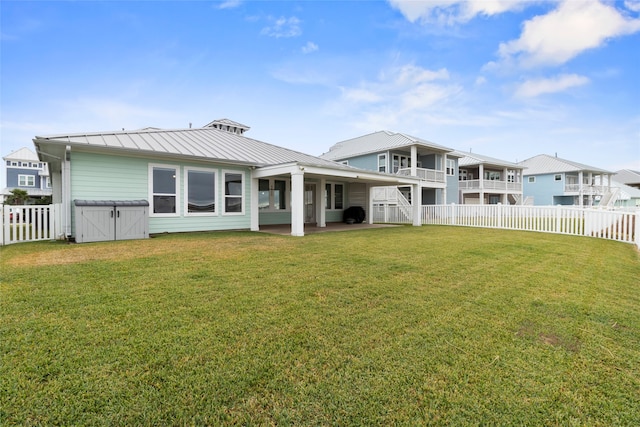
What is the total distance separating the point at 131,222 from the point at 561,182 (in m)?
45.1

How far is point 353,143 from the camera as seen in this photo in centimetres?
2748

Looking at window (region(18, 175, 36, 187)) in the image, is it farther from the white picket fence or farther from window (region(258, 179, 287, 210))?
the white picket fence

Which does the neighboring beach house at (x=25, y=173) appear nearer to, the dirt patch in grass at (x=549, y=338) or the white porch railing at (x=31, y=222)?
the white porch railing at (x=31, y=222)

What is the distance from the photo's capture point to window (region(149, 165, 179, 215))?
33.6 feet

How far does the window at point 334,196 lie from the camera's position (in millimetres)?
17500

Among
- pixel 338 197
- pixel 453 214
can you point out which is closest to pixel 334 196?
pixel 338 197

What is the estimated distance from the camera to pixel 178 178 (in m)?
10.7

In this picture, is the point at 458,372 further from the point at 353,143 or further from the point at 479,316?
the point at 353,143

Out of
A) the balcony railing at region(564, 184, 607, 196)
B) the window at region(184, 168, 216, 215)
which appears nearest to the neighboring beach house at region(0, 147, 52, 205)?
the window at region(184, 168, 216, 215)

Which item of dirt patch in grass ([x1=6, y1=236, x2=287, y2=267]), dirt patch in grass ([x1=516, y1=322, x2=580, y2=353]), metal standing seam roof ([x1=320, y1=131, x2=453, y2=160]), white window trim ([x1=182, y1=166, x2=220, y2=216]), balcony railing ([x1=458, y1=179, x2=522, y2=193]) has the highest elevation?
metal standing seam roof ([x1=320, y1=131, x2=453, y2=160])

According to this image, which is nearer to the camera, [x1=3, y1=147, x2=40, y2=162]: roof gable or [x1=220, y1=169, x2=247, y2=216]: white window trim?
[x1=220, y1=169, x2=247, y2=216]: white window trim

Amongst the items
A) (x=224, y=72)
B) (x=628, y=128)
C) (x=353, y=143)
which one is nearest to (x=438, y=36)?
(x=224, y=72)

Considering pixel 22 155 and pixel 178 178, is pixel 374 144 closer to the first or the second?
pixel 178 178

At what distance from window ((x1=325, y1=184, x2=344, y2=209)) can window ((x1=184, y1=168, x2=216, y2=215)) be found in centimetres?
759
